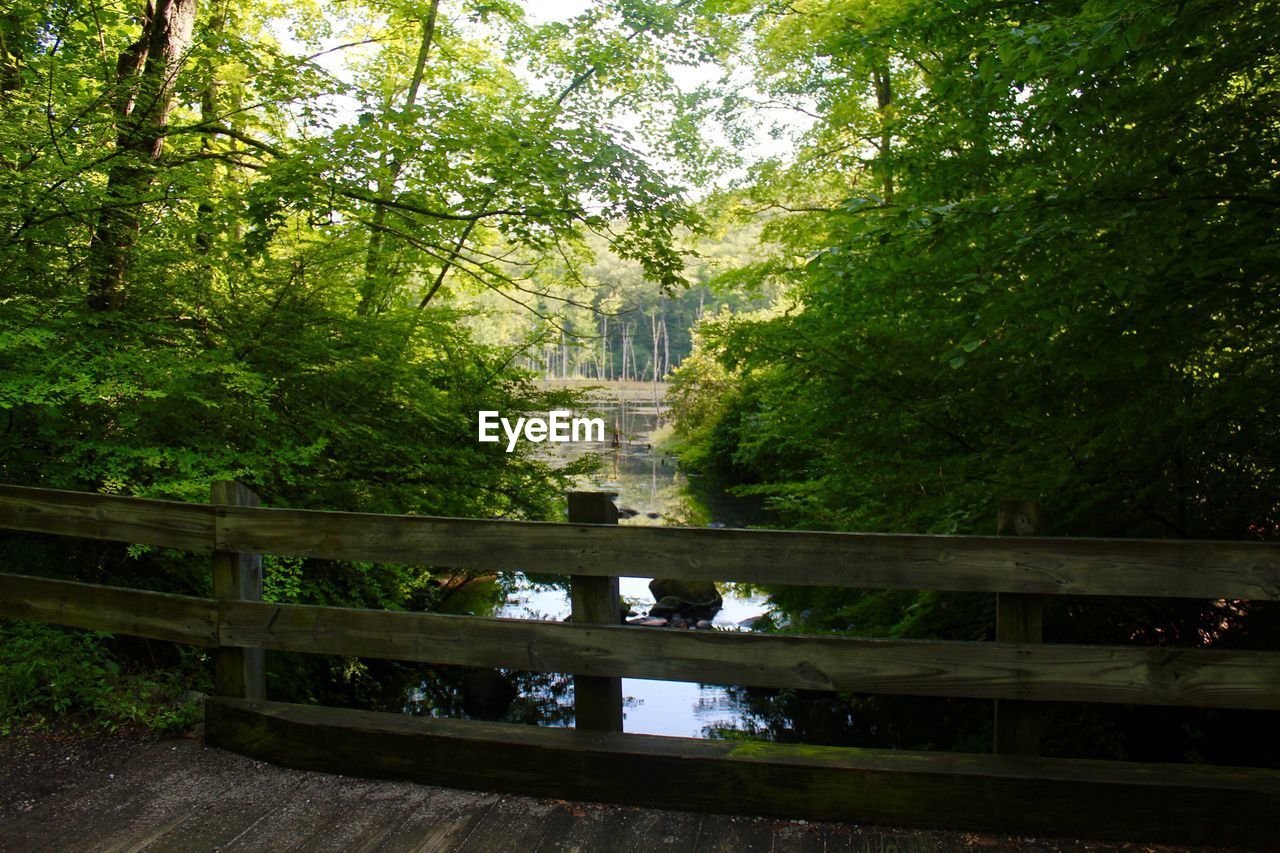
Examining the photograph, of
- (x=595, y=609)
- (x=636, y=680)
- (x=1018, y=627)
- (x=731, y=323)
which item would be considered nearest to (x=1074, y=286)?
(x=1018, y=627)

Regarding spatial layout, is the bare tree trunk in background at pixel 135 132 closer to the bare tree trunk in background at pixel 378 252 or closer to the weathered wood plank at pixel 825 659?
the bare tree trunk in background at pixel 378 252

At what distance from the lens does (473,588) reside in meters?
12.6

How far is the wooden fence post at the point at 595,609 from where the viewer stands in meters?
3.38

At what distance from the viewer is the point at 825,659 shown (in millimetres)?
3170

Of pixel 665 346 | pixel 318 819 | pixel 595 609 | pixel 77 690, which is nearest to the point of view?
pixel 318 819

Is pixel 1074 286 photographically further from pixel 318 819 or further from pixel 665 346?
pixel 665 346

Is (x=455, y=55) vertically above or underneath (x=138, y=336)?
above

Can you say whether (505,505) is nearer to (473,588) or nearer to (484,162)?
(484,162)

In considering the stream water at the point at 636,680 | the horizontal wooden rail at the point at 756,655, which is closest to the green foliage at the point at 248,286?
the horizontal wooden rail at the point at 756,655

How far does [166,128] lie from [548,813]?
18.7ft

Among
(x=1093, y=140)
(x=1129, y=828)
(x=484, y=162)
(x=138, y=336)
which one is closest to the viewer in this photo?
(x=1129, y=828)

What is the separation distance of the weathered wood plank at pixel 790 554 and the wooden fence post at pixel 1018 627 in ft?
0.25

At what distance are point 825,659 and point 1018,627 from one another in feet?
2.19

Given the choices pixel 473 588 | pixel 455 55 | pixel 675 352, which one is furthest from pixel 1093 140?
pixel 675 352
